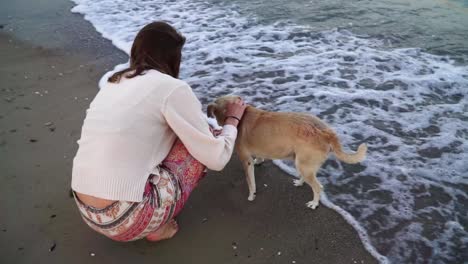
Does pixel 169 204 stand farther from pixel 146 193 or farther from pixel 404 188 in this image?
pixel 404 188

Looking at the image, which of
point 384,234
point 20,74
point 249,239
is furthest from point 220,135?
point 20,74

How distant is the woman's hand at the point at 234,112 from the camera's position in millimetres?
3236

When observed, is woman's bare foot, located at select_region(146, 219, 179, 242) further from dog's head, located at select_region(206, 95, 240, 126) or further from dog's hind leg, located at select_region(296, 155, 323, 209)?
A: dog's hind leg, located at select_region(296, 155, 323, 209)

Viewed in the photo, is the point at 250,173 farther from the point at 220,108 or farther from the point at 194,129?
the point at 194,129

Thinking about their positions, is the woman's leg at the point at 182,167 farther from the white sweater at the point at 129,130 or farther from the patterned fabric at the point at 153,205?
the white sweater at the point at 129,130

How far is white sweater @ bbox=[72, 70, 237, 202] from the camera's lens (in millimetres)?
2383

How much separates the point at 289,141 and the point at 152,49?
Answer: 1.37 metres

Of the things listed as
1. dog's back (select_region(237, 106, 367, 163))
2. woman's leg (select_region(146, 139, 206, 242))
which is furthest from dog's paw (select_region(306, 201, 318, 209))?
woman's leg (select_region(146, 139, 206, 242))

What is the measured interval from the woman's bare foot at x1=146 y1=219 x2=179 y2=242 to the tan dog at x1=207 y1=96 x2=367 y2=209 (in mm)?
761

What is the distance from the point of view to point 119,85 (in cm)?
248

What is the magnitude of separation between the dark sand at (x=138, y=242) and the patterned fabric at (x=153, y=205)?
1.32 feet

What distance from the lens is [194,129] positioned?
2570 mm

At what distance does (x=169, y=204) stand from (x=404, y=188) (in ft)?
7.30

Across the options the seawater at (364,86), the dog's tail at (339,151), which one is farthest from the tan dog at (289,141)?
the seawater at (364,86)
